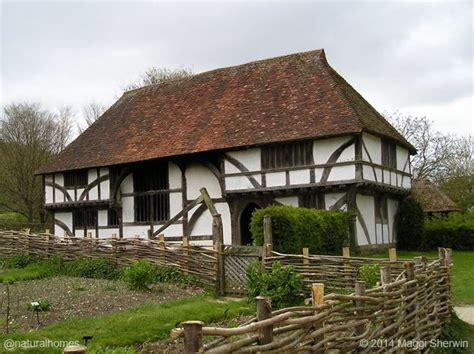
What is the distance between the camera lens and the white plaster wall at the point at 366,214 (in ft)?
72.1

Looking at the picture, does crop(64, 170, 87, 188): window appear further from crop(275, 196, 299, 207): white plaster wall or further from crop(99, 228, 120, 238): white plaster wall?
crop(275, 196, 299, 207): white plaster wall

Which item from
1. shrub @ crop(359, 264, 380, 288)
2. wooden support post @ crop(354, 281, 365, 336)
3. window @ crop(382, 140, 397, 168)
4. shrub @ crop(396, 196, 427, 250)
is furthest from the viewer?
shrub @ crop(396, 196, 427, 250)

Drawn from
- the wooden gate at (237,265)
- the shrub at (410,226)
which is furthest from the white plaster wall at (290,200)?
the wooden gate at (237,265)

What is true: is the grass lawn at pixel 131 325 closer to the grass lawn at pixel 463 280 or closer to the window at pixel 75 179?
the grass lawn at pixel 463 280

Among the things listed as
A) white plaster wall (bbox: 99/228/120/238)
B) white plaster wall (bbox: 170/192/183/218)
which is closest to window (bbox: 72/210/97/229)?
white plaster wall (bbox: 99/228/120/238)

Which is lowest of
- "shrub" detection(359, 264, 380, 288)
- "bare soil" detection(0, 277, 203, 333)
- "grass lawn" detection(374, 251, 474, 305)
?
"grass lawn" detection(374, 251, 474, 305)

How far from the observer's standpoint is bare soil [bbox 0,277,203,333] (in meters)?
10.3

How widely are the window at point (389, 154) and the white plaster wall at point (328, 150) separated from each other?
3273mm

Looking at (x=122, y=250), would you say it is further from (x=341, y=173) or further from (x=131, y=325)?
(x=341, y=173)

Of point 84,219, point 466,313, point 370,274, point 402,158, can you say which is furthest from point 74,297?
point 402,158

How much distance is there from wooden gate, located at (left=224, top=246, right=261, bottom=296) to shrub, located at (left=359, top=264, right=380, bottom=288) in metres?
2.71

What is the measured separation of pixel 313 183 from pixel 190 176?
6.01 meters

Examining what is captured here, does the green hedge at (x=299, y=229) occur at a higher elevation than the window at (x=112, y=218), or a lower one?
lower

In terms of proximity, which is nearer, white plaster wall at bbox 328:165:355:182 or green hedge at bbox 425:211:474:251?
white plaster wall at bbox 328:165:355:182
